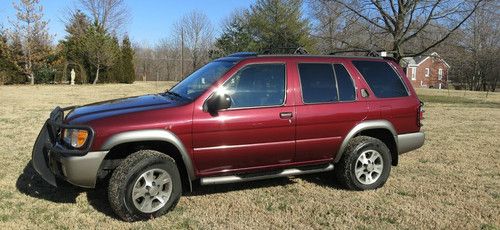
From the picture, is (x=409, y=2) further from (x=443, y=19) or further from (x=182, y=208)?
(x=182, y=208)

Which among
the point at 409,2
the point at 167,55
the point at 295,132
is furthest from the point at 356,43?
the point at 167,55

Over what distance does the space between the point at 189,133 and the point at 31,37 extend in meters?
32.9

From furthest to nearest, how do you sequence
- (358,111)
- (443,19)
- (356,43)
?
1. (356,43)
2. (443,19)
3. (358,111)

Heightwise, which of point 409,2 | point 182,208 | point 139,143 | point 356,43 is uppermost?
point 409,2

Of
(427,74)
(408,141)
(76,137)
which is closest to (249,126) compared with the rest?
(76,137)

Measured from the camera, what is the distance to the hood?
468 cm

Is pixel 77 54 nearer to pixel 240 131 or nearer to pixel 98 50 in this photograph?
pixel 98 50

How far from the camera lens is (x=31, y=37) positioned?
1319 inches

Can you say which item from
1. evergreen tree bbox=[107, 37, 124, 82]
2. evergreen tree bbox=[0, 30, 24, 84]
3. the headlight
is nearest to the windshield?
the headlight

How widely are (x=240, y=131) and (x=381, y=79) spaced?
2.22 meters

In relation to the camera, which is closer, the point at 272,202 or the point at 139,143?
the point at 139,143

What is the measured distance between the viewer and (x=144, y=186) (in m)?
4.67

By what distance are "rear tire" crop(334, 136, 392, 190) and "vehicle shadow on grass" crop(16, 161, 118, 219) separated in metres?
2.78

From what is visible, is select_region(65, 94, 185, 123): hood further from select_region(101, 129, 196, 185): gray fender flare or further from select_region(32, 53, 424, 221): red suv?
select_region(101, 129, 196, 185): gray fender flare
